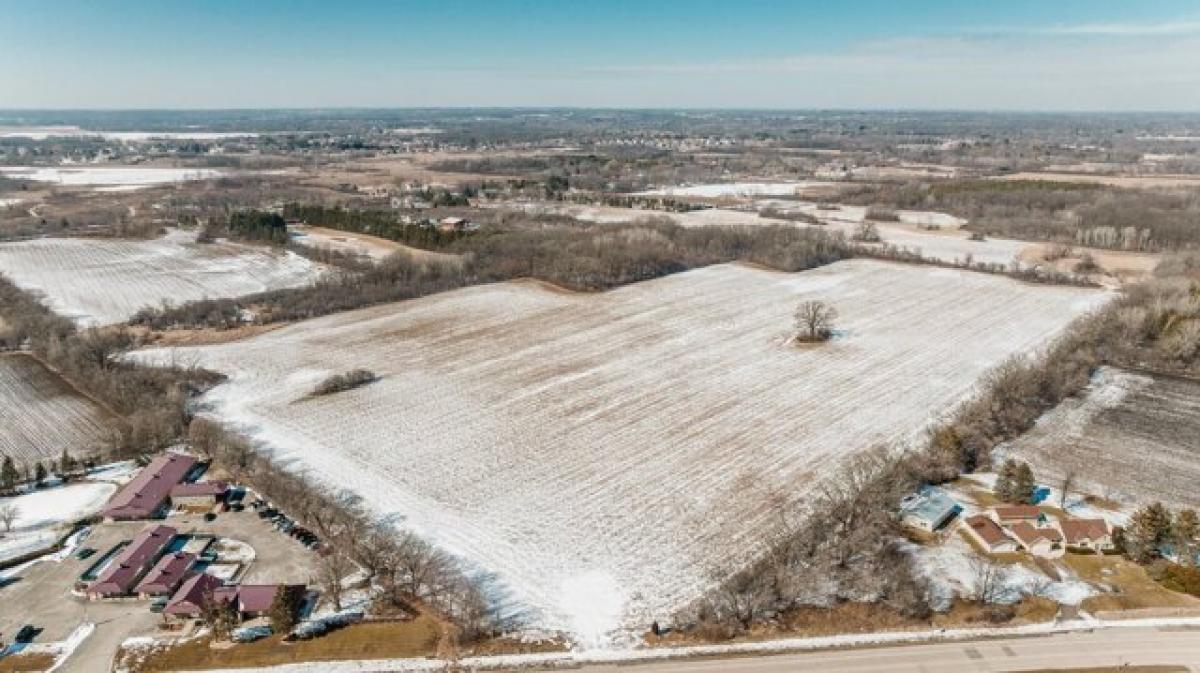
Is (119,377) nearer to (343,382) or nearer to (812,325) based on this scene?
(343,382)

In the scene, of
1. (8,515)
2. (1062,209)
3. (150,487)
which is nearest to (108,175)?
(8,515)

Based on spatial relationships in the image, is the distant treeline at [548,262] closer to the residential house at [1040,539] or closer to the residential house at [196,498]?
the residential house at [196,498]

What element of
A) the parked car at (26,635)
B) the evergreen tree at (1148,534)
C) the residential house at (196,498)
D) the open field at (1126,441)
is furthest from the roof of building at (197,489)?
the open field at (1126,441)

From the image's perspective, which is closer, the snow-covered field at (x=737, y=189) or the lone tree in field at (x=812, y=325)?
the lone tree in field at (x=812, y=325)

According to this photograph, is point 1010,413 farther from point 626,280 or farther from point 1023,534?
point 626,280

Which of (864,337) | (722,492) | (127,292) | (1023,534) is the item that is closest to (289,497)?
(722,492)

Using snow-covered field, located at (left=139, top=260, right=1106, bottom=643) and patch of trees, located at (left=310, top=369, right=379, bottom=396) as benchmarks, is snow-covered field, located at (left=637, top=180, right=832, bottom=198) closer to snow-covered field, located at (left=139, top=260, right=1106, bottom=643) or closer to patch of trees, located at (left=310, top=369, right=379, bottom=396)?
snow-covered field, located at (left=139, top=260, right=1106, bottom=643)
